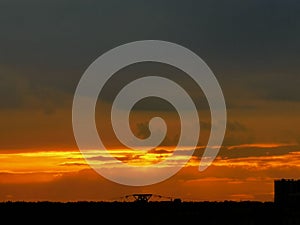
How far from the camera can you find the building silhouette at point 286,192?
292ft

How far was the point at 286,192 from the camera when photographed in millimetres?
90812
